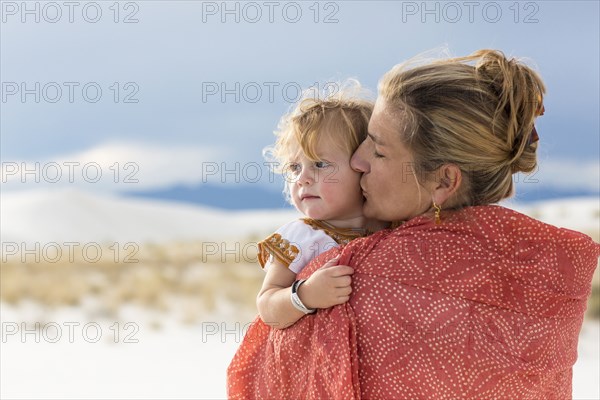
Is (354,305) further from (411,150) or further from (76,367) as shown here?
(76,367)

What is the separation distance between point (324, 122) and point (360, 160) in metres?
0.18

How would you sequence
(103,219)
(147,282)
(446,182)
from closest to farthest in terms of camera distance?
(446,182) → (147,282) → (103,219)

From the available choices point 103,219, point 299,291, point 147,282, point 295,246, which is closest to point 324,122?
point 295,246

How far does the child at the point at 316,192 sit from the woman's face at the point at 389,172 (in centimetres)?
8

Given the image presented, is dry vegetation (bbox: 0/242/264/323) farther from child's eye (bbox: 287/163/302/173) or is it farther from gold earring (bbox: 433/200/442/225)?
gold earring (bbox: 433/200/442/225)

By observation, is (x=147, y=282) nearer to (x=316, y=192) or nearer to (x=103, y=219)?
(x=316, y=192)

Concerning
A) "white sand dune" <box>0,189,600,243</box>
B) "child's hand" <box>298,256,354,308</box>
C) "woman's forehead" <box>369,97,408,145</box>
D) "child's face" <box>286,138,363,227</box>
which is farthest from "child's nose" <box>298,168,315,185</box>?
"white sand dune" <box>0,189,600,243</box>

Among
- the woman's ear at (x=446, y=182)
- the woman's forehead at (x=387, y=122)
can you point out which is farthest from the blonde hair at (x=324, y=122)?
the woman's ear at (x=446, y=182)

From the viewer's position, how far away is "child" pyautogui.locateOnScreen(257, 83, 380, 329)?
2.50m

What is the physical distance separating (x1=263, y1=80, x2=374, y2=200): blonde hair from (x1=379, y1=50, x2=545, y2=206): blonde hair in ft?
0.62

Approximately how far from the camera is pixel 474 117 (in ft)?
7.49

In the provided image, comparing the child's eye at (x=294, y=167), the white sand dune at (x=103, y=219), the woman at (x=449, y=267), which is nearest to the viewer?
the woman at (x=449, y=267)

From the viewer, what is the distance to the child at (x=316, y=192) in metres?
2.50

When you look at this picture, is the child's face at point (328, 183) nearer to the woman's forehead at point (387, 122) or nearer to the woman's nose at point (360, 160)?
the woman's nose at point (360, 160)
